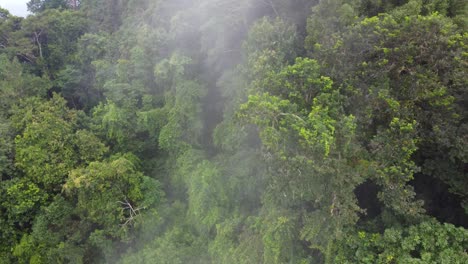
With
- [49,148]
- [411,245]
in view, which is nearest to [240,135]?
[411,245]

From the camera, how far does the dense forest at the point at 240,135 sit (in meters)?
7.33

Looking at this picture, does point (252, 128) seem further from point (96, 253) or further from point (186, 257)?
point (96, 253)

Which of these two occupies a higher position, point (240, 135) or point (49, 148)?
point (49, 148)

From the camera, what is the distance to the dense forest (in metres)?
7.33

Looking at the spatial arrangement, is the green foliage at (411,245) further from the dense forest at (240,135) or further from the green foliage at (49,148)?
the green foliage at (49,148)

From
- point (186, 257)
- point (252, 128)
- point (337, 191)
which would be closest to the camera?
point (337, 191)

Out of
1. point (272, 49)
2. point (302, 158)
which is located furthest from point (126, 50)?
point (302, 158)

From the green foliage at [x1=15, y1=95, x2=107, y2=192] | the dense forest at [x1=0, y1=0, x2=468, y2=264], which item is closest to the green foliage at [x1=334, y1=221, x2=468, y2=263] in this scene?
the dense forest at [x1=0, y1=0, x2=468, y2=264]

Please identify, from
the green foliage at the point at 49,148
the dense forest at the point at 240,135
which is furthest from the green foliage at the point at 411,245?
the green foliage at the point at 49,148

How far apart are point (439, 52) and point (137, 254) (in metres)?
10.7

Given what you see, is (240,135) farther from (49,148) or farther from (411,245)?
(49,148)

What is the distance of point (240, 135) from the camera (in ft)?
35.4

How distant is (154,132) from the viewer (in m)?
14.8

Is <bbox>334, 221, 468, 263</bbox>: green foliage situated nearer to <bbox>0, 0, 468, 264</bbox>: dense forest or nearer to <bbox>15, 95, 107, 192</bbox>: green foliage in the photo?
<bbox>0, 0, 468, 264</bbox>: dense forest
